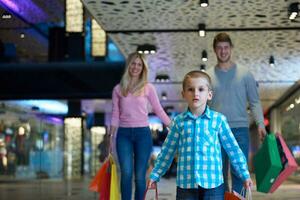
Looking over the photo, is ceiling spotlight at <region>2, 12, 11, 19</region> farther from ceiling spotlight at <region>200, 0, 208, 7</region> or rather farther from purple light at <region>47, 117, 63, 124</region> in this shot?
purple light at <region>47, 117, 63, 124</region>

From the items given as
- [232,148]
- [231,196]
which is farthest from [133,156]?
[231,196]

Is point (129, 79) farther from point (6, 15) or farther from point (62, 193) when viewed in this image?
point (62, 193)

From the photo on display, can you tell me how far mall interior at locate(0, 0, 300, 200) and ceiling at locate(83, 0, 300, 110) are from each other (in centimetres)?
2

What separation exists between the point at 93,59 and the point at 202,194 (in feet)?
44.0

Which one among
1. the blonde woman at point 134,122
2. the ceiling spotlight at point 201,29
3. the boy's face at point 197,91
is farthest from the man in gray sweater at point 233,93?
the ceiling spotlight at point 201,29

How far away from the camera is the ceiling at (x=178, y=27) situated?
8.82 meters

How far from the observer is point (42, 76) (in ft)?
51.4

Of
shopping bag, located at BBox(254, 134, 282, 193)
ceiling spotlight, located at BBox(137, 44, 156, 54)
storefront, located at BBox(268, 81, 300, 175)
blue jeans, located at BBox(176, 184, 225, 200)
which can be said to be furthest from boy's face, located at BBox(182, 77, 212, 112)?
storefront, located at BBox(268, 81, 300, 175)

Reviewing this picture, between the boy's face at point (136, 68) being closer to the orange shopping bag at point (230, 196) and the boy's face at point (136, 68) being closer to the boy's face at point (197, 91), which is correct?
the boy's face at point (197, 91)

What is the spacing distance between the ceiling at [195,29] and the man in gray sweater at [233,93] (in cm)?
393

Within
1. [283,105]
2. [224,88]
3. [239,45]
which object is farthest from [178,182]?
[283,105]

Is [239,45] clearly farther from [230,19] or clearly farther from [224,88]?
[224,88]

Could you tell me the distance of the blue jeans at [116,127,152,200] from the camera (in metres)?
5.20

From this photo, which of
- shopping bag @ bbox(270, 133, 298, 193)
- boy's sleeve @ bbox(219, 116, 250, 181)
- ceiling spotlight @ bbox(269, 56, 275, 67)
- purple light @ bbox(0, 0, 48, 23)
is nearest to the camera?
boy's sleeve @ bbox(219, 116, 250, 181)
